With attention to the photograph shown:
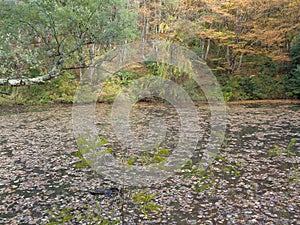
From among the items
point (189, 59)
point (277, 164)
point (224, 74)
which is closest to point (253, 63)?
point (224, 74)

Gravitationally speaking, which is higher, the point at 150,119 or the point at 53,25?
the point at 53,25

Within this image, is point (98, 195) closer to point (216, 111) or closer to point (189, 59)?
point (216, 111)

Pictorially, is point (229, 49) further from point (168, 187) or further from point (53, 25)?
point (168, 187)

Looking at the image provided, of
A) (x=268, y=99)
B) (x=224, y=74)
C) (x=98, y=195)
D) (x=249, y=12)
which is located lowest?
(x=98, y=195)

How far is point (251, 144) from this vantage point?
8.40 m

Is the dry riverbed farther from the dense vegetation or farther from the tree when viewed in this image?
the dense vegetation

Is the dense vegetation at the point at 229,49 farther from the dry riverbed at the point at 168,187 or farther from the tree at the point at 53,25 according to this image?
the dry riverbed at the point at 168,187

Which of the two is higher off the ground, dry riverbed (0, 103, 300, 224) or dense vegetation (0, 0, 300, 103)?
dense vegetation (0, 0, 300, 103)

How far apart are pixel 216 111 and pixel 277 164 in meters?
8.61

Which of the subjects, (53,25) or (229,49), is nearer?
(53,25)

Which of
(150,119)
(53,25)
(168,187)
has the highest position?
(53,25)

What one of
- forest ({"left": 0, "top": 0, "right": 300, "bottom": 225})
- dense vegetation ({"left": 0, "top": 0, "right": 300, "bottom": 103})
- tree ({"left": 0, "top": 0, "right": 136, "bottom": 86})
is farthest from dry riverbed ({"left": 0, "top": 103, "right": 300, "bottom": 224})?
dense vegetation ({"left": 0, "top": 0, "right": 300, "bottom": 103})

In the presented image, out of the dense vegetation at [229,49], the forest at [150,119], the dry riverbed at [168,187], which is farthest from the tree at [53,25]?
the dense vegetation at [229,49]

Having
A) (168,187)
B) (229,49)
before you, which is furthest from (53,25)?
(229,49)
